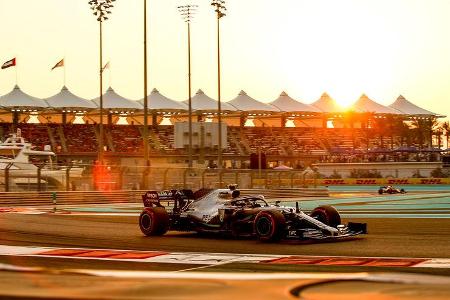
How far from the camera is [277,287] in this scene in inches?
108

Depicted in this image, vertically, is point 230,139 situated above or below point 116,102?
below

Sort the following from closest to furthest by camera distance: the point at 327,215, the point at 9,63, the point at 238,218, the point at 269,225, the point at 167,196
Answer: the point at 269,225 → the point at 238,218 → the point at 327,215 → the point at 167,196 → the point at 9,63

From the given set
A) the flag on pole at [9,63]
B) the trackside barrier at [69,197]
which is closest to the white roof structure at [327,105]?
the flag on pole at [9,63]

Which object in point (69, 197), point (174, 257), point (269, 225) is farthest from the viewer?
point (69, 197)

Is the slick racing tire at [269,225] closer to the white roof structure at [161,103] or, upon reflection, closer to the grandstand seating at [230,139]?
the grandstand seating at [230,139]

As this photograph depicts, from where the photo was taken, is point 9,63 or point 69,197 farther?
point 9,63

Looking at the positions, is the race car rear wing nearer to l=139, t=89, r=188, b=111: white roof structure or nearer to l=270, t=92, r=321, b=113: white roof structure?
l=139, t=89, r=188, b=111: white roof structure

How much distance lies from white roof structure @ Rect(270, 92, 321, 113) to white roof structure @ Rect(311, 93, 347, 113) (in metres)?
1.70

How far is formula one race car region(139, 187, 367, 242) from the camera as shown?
593 inches

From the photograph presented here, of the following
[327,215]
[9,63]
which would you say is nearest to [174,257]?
[327,215]

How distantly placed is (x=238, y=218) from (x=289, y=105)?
86253 mm

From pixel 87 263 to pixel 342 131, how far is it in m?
97.3

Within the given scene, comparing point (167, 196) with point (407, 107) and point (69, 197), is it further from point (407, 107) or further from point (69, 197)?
point (407, 107)

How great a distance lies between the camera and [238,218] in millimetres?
15812
